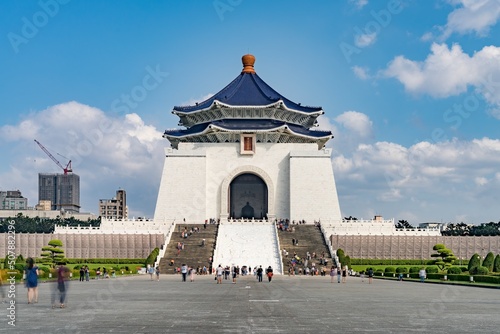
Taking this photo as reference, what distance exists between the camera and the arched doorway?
6016 cm

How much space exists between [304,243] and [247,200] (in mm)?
16034

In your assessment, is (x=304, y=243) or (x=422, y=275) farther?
(x=304, y=243)

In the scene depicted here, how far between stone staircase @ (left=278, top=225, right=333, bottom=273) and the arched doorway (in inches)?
428

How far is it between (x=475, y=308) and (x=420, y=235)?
3307 centimetres

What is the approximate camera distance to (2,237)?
1971 inches

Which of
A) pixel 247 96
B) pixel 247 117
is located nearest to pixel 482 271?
pixel 247 117

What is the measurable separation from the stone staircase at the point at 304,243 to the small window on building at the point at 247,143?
954cm

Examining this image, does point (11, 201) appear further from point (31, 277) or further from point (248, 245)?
point (31, 277)

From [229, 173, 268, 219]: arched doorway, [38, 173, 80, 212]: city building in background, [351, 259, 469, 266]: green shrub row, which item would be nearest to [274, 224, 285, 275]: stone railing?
[351, 259, 469, 266]: green shrub row

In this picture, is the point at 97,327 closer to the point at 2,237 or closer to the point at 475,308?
the point at 475,308

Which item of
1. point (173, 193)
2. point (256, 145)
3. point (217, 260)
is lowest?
point (217, 260)

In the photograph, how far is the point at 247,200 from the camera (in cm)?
6078

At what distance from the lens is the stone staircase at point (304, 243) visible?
140ft

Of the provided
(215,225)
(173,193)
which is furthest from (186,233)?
(173,193)
